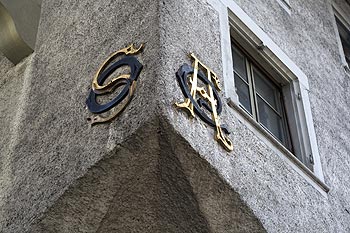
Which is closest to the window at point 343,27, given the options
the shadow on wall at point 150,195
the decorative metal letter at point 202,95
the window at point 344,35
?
the window at point 344,35

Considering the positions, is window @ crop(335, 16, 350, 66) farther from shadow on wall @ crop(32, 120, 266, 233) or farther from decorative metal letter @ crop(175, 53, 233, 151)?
shadow on wall @ crop(32, 120, 266, 233)

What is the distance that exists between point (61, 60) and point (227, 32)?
3.57 feet

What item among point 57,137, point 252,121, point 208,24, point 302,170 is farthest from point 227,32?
point 57,137

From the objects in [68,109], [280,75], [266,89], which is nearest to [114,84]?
[68,109]

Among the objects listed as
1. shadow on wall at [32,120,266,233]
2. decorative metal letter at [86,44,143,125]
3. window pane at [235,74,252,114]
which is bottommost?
window pane at [235,74,252,114]

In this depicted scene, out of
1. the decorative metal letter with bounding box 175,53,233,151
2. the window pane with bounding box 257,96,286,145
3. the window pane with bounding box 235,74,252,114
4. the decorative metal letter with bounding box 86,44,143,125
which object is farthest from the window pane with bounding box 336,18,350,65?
the decorative metal letter with bounding box 86,44,143,125

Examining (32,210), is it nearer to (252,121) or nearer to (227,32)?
(252,121)

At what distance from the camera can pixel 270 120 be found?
5.39 metres

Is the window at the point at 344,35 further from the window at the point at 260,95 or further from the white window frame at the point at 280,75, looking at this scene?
the window at the point at 260,95

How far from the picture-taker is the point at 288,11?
6.52 m

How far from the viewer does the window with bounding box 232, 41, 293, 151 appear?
204 inches

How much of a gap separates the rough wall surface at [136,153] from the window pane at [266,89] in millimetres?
785

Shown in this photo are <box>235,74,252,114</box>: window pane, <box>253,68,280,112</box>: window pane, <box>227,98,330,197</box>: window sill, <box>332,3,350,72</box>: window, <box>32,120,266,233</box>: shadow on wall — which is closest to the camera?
<box>32,120,266,233</box>: shadow on wall

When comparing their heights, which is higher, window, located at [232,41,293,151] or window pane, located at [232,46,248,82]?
window pane, located at [232,46,248,82]
